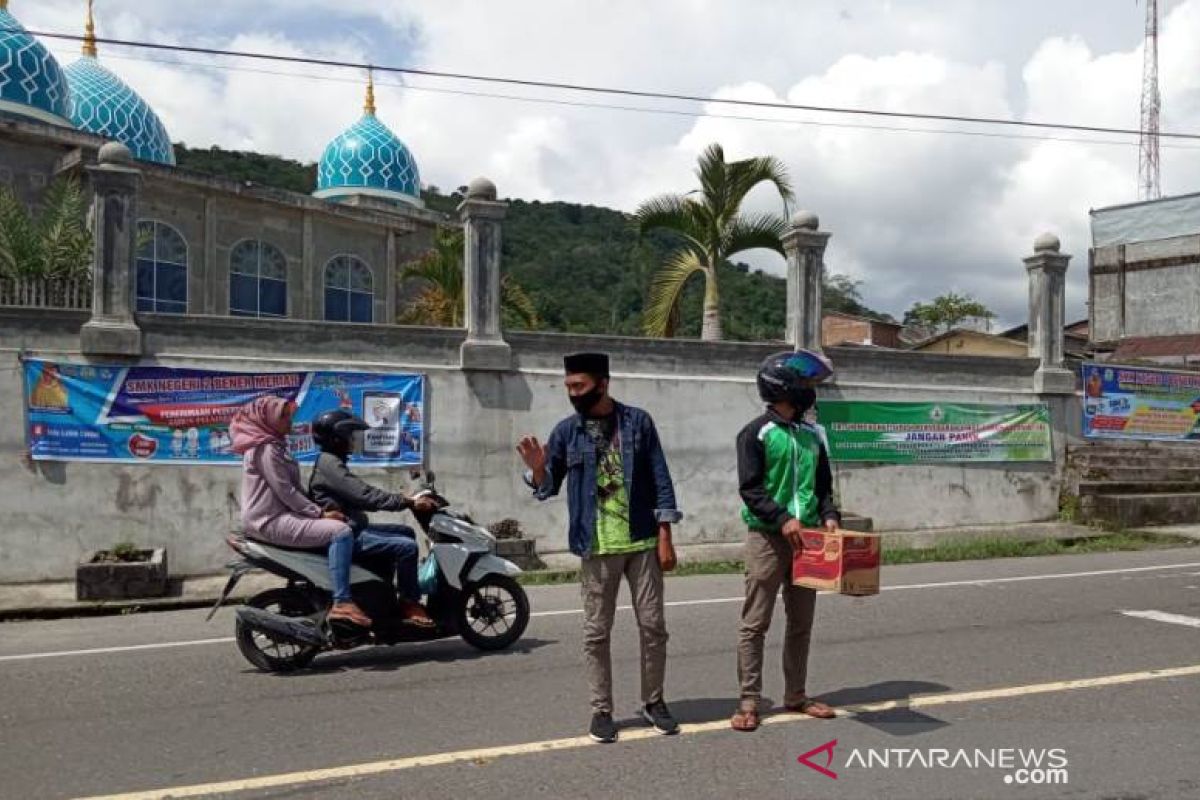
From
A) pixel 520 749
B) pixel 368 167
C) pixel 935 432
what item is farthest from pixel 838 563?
pixel 368 167

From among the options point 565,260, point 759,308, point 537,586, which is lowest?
point 537,586

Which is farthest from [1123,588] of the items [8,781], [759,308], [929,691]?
[759,308]

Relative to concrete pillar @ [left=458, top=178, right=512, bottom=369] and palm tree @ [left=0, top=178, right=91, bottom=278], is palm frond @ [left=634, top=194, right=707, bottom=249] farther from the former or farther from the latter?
palm tree @ [left=0, top=178, right=91, bottom=278]

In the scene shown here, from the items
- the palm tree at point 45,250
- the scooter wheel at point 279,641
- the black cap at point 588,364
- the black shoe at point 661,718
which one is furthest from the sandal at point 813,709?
the palm tree at point 45,250

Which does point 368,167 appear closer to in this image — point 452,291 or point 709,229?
point 452,291

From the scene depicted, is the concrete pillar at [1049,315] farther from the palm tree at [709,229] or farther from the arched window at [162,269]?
the arched window at [162,269]

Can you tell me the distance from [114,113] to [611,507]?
25.0m

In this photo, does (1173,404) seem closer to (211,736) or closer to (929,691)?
(929,691)

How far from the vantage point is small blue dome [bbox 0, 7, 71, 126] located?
71.9 ft

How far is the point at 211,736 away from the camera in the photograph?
517cm

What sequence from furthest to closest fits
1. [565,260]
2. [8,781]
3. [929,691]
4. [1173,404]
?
[565,260] < [1173,404] < [929,691] < [8,781]

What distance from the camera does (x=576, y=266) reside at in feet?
172

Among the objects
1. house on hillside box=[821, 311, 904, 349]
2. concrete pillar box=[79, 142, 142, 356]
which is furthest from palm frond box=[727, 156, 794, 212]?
house on hillside box=[821, 311, 904, 349]

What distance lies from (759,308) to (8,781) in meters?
39.3
